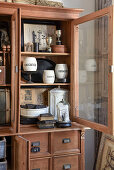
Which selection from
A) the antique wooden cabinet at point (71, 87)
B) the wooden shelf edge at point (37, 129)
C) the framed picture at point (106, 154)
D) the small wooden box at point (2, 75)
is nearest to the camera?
the antique wooden cabinet at point (71, 87)

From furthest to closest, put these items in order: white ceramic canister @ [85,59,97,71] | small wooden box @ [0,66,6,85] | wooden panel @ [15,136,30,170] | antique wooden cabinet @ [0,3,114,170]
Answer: small wooden box @ [0,66,6,85] → white ceramic canister @ [85,59,97,71] → antique wooden cabinet @ [0,3,114,170] → wooden panel @ [15,136,30,170]

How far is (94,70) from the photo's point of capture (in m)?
2.73

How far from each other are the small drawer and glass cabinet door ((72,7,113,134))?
568mm

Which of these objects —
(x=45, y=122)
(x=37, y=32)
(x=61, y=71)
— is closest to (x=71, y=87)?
(x=61, y=71)

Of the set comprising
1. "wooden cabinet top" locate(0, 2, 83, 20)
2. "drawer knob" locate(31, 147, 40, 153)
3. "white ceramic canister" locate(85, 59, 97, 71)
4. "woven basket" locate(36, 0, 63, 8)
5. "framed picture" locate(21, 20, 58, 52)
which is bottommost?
"drawer knob" locate(31, 147, 40, 153)

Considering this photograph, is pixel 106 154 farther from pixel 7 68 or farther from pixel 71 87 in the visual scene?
pixel 7 68

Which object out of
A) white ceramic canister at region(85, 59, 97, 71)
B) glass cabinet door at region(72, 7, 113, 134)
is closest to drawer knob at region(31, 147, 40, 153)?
glass cabinet door at region(72, 7, 113, 134)

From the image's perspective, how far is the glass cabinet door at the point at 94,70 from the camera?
2.42 m

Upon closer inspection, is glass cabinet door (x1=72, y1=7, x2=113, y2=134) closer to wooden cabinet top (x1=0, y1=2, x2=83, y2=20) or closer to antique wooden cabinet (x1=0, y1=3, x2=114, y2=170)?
antique wooden cabinet (x1=0, y1=3, x2=114, y2=170)

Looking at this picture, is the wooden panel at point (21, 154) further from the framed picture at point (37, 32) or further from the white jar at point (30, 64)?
the framed picture at point (37, 32)

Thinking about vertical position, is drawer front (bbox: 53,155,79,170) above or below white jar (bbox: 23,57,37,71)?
below

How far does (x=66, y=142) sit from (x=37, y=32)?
1.32 metres

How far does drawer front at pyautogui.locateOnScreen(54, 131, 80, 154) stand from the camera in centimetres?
274

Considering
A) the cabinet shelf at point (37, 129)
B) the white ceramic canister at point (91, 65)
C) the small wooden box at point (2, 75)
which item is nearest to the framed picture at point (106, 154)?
the cabinet shelf at point (37, 129)
